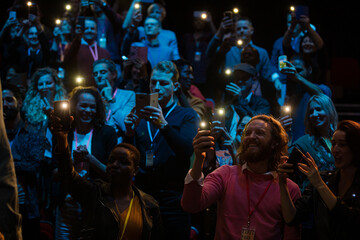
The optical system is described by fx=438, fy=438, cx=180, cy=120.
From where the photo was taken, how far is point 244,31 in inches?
218

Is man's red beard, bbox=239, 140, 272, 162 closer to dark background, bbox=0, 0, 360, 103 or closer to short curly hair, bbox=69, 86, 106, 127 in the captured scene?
short curly hair, bbox=69, 86, 106, 127

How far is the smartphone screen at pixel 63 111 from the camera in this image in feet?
8.63

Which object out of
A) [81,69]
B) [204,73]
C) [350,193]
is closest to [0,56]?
[81,69]

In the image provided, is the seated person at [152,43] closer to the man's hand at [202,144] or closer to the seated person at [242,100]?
the seated person at [242,100]

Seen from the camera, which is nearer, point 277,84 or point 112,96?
point 112,96

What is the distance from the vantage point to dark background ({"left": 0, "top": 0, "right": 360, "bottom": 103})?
7.41 m

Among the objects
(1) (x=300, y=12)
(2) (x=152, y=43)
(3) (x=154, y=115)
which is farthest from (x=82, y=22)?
(1) (x=300, y=12)

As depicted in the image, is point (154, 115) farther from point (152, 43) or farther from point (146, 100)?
point (152, 43)

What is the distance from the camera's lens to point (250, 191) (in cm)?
258

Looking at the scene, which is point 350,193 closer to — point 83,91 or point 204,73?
point 83,91

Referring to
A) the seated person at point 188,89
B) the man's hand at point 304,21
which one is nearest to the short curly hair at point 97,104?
the seated person at point 188,89

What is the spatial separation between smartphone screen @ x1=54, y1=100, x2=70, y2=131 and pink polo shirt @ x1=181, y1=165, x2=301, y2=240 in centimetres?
87

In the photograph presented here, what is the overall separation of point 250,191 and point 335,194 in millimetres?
561

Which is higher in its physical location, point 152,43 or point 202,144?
point 152,43
